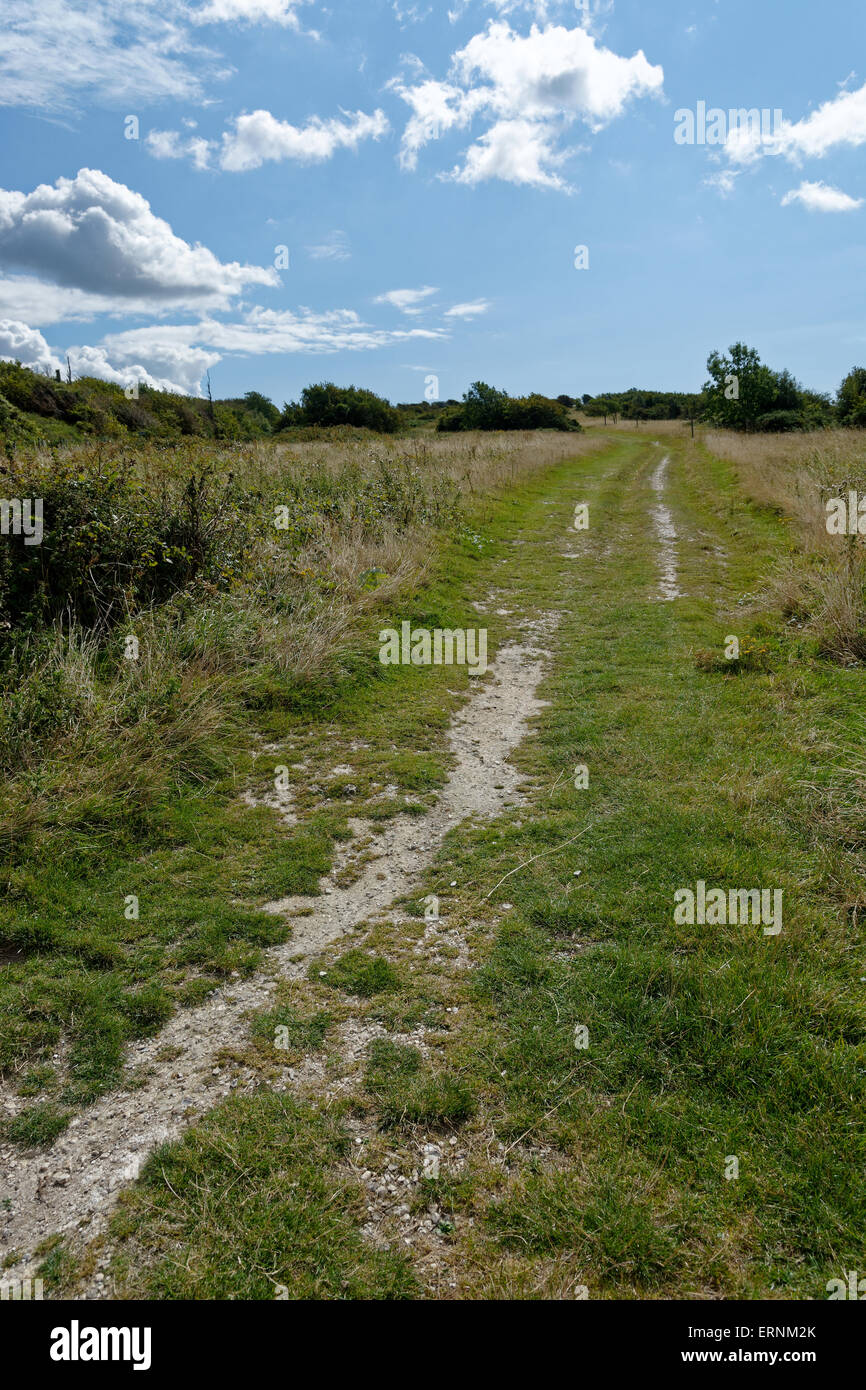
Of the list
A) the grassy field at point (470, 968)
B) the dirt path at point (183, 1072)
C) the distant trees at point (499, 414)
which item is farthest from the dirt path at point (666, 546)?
the distant trees at point (499, 414)

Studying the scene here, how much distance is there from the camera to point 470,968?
381 centimetres

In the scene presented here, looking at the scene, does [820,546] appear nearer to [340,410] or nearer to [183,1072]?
[183,1072]

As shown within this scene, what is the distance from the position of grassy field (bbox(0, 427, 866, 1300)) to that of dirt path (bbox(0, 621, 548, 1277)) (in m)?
0.10

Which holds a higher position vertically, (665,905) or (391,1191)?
(665,905)

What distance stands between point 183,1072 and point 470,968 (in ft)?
4.97

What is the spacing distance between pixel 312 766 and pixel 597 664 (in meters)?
4.01

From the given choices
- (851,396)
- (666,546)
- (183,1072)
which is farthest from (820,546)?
Result: (851,396)

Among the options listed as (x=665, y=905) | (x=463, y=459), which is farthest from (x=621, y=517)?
(x=665, y=905)

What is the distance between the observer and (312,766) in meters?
6.18

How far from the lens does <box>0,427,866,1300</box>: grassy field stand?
2463 millimetres

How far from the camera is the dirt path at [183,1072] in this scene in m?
2.62

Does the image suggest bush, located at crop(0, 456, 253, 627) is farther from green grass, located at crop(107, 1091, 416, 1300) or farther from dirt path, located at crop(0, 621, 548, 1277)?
green grass, located at crop(107, 1091, 416, 1300)

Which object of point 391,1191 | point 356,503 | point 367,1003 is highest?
point 356,503
